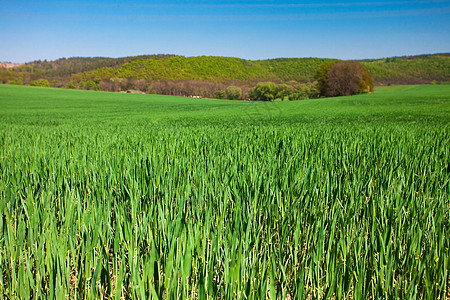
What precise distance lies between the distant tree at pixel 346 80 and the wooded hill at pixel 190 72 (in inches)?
711

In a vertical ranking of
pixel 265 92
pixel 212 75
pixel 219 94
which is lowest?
pixel 219 94

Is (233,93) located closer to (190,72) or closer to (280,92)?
(280,92)

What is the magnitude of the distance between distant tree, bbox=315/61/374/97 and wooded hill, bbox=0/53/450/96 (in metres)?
18.1

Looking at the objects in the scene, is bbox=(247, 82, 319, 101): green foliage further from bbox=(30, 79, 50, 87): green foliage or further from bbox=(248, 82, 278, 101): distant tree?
bbox=(30, 79, 50, 87): green foliage

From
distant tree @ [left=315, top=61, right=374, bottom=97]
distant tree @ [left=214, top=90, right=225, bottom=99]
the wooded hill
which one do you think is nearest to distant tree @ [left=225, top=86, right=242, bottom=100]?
distant tree @ [left=214, top=90, right=225, bottom=99]

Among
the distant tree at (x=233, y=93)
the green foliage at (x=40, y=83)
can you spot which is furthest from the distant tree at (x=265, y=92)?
the green foliage at (x=40, y=83)

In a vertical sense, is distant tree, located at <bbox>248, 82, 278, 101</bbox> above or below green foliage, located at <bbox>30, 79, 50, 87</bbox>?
below

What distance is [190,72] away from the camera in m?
97.3

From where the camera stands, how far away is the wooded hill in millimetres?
63928

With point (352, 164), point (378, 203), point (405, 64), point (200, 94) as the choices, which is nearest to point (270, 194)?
point (378, 203)

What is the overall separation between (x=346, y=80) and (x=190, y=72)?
200ft

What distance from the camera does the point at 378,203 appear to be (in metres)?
1.43

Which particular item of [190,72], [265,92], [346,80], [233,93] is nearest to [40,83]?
[233,93]

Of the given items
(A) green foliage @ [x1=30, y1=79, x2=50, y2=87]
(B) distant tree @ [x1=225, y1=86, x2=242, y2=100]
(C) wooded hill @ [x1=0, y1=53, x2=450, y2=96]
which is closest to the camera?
(B) distant tree @ [x1=225, y1=86, x2=242, y2=100]
